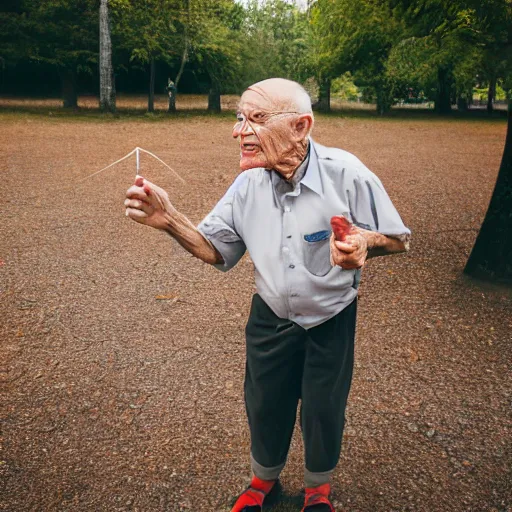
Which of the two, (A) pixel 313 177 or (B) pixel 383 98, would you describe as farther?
(B) pixel 383 98

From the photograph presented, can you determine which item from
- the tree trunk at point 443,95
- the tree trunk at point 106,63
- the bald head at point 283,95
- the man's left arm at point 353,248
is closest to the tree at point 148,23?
the tree trunk at point 106,63

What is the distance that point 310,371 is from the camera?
8.06 ft

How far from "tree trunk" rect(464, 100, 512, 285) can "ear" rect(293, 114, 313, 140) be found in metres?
4.20

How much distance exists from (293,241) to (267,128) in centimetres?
42

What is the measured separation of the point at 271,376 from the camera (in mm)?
2504

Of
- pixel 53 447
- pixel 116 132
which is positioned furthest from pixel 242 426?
pixel 116 132

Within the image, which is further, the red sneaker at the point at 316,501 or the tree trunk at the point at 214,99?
the tree trunk at the point at 214,99

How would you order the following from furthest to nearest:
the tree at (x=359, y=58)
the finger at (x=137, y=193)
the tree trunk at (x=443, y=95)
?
the tree trunk at (x=443, y=95)
the tree at (x=359, y=58)
the finger at (x=137, y=193)

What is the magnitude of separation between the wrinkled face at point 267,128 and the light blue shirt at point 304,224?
142 mm

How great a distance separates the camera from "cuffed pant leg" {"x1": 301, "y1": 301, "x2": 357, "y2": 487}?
2.41 m

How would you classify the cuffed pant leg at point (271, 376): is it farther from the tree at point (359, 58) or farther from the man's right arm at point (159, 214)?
the tree at point (359, 58)

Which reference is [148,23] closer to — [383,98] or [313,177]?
[383,98]

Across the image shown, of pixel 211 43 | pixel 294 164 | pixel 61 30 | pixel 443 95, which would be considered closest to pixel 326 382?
pixel 294 164

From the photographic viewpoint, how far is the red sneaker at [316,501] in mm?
2816
